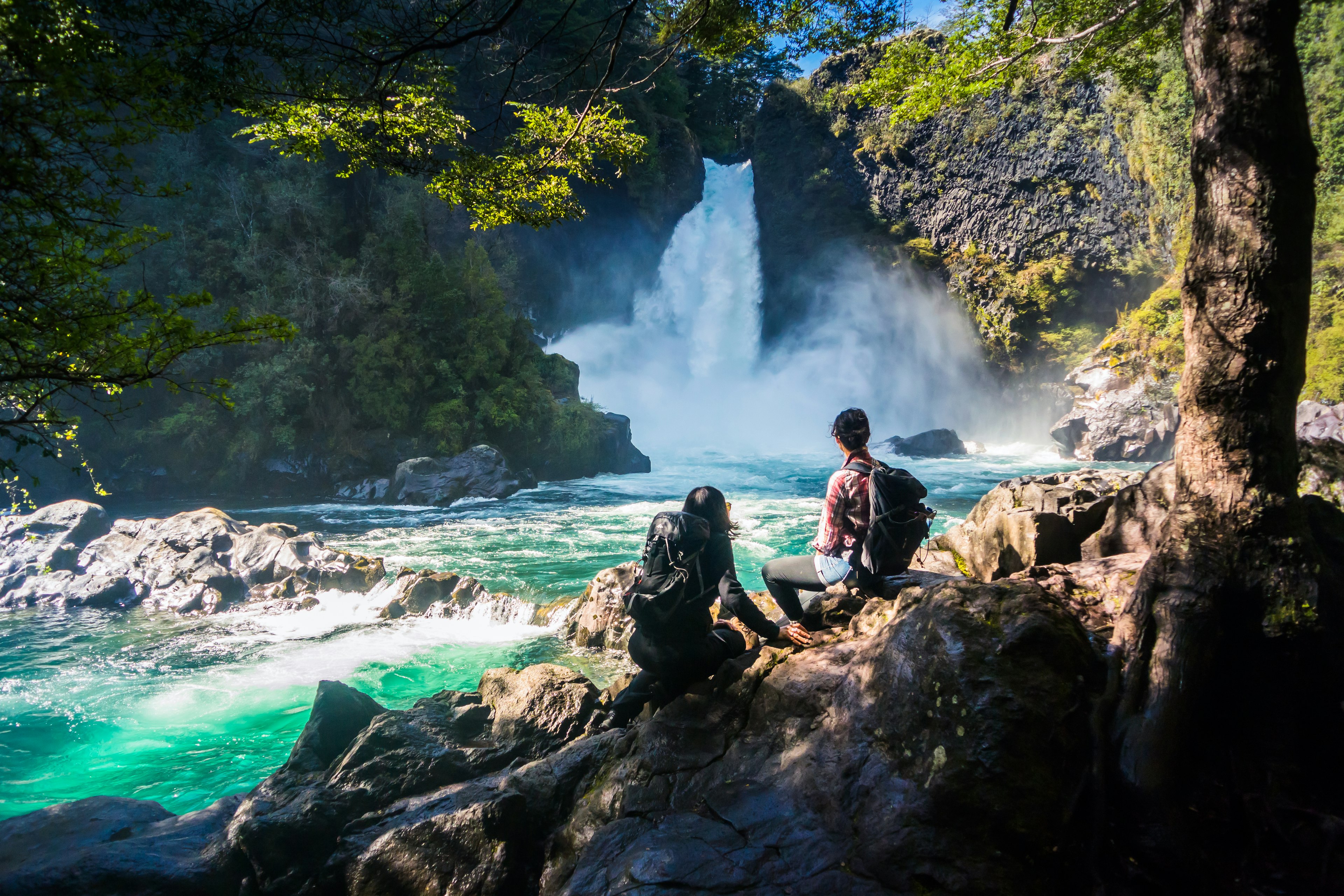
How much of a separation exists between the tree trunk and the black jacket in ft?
5.59

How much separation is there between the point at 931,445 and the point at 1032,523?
2218 centimetres

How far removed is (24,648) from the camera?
7727mm

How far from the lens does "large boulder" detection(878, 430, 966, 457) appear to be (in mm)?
24984

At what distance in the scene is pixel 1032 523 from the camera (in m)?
4.52

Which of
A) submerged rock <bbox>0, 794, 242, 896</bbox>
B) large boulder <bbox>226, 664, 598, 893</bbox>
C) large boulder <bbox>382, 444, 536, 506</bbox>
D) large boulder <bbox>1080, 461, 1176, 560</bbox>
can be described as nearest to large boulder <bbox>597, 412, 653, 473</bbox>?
large boulder <bbox>382, 444, 536, 506</bbox>

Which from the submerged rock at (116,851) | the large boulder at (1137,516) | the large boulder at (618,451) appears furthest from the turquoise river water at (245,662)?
the large boulder at (618,451)

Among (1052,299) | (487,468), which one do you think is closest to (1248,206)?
(487,468)

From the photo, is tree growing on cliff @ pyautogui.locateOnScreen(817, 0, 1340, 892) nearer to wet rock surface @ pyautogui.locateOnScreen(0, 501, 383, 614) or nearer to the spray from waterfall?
wet rock surface @ pyautogui.locateOnScreen(0, 501, 383, 614)

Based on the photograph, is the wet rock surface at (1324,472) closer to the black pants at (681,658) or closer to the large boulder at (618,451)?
the black pants at (681,658)

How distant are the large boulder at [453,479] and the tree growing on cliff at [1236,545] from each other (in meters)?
16.2

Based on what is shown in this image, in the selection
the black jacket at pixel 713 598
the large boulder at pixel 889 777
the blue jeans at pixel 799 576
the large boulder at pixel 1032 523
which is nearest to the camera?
the large boulder at pixel 889 777

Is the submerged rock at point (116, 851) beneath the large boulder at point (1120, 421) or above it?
beneath

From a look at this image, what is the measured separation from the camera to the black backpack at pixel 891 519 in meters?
3.40

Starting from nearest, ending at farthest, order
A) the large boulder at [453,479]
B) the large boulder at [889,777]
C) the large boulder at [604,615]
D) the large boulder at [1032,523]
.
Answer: the large boulder at [889,777] → the large boulder at [1032,523] → the large boulder at [604,615] → the large boulder at [453,479]
